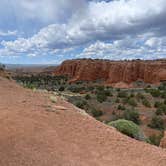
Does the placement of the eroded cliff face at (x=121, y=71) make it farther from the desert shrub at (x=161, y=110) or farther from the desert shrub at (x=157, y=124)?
the desert shrub at (x=157, y=124)

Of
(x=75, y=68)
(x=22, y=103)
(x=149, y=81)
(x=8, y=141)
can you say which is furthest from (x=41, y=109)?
(x=75, y=68)

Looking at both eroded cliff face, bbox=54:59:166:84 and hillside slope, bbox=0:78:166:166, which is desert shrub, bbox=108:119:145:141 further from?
eroded cliff face, bbox=54:59:166:84

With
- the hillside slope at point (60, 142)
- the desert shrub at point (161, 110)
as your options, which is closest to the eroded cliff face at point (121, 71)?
the desert shrub at point (161, 110)

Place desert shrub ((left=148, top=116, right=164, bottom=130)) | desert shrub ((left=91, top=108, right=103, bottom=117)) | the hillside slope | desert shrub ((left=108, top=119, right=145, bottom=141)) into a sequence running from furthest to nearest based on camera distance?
desert shrub ((left=91, top=108, right=103, bottom=117)) < desert shrub ((left=148, top=116, right=164, bottom=130)) < desert shrub ((left=108, top=119, right=145, bottom=141)) < the hillside slope

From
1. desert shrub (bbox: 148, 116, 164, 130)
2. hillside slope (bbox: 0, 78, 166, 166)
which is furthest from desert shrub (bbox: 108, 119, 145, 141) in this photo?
desert shrub (bbox: 148, 116, 164, 130)

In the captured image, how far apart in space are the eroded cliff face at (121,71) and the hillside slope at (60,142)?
212 ft

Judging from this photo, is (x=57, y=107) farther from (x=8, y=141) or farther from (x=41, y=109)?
(x=8, y=141)

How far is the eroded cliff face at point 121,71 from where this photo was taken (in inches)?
2982

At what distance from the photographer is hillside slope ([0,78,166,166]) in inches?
280

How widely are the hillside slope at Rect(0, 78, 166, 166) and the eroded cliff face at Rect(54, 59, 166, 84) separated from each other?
64.7m

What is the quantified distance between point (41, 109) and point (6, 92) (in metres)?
2.77

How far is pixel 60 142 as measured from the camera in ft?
26.7

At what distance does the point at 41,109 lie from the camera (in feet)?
34.9

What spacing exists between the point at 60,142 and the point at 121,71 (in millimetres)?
72826
